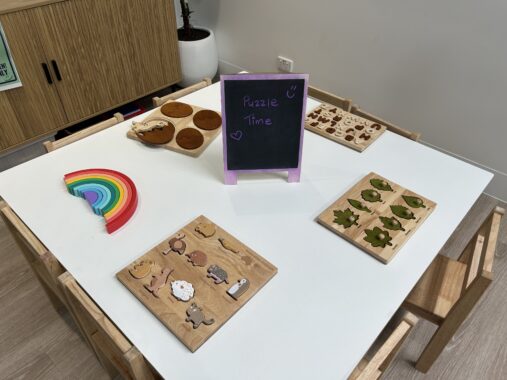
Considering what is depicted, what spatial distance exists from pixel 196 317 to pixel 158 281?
14 cm

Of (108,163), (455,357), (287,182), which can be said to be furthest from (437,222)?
Answer: (108,163)

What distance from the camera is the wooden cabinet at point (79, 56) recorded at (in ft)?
7.06

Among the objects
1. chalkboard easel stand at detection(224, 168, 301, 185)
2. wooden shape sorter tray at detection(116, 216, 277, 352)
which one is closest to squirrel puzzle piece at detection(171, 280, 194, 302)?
wooden shape sorter tray at detection(116, 216, 277, 352)

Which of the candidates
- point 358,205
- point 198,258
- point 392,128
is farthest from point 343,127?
point 198,258

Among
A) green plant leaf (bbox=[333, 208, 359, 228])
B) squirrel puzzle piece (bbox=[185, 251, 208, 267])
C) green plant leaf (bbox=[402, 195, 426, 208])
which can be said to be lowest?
squirrel puzzle piece (bbox=[185, 251, 208, 267])

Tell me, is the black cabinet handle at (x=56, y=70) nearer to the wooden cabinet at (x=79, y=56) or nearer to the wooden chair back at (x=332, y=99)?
the wooden cabinet at (x=79, y=56)

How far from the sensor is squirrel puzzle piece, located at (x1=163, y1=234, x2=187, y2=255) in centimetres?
99

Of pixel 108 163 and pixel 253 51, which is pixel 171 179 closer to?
pixel 108 163

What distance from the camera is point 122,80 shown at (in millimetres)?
2676

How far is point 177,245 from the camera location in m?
1.01

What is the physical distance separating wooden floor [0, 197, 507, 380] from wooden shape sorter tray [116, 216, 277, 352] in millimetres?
785

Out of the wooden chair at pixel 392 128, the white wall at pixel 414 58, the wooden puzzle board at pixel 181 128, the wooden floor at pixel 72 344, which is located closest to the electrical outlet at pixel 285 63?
the white wall at pixel 414 58

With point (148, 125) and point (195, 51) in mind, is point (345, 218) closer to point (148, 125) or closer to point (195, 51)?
point (148, 125)

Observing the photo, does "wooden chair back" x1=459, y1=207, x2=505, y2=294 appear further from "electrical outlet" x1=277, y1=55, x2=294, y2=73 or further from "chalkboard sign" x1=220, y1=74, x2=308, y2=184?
"electrical outlet" x1=277, y1=55, x2=294, y2=73
